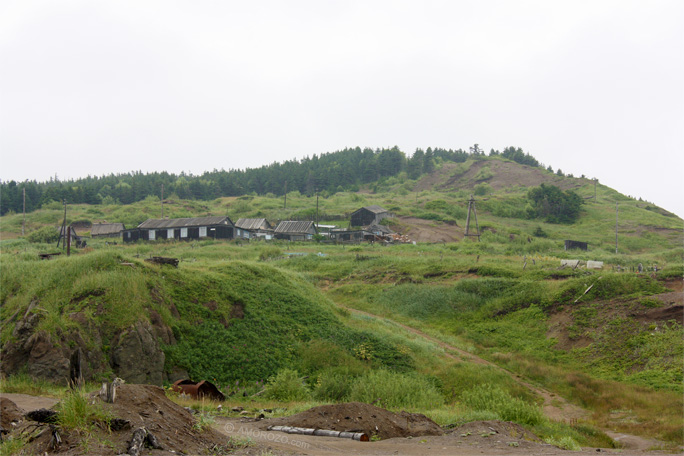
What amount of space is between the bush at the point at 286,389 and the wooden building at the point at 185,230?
150 ft

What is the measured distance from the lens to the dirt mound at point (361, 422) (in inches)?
425

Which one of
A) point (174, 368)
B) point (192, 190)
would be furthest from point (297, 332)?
point (192, 190)

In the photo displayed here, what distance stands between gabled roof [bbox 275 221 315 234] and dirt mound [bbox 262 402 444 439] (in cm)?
5397

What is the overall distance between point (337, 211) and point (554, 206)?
1512 inches

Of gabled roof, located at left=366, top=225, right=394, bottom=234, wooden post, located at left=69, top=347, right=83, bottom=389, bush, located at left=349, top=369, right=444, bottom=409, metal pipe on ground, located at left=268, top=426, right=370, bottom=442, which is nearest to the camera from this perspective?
metal pipe on ground, located at left=268, top=426, right=370, bottom=442

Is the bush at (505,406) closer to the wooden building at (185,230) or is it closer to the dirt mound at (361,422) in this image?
the dirt mound at (361,422)

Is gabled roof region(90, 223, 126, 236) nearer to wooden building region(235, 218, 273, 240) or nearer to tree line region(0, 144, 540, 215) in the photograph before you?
wooden building region(235, 218, 273, 240)

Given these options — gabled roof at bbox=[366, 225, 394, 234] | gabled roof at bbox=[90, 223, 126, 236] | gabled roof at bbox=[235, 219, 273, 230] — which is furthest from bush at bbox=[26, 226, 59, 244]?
gabled roof at bbox=[366, 225, 394, 234]

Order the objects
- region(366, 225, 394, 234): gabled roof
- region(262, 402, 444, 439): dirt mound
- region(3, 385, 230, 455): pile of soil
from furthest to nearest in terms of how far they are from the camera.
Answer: region(366, 225, 394, 234): gabled roof
region(262, 402, 444, 439): dirt mound
region(3, 385, 230, 455): pile of soil

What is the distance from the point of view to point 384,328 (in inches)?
1059

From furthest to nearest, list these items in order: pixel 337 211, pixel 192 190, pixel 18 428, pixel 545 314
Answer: pixel 192 190
pixel 337 211
pixel 545 314
pixel 18 428

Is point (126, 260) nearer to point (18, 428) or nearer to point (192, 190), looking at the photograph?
point (18, 428)

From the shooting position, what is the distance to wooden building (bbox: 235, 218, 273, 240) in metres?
64.7

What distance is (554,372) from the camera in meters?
23.4
